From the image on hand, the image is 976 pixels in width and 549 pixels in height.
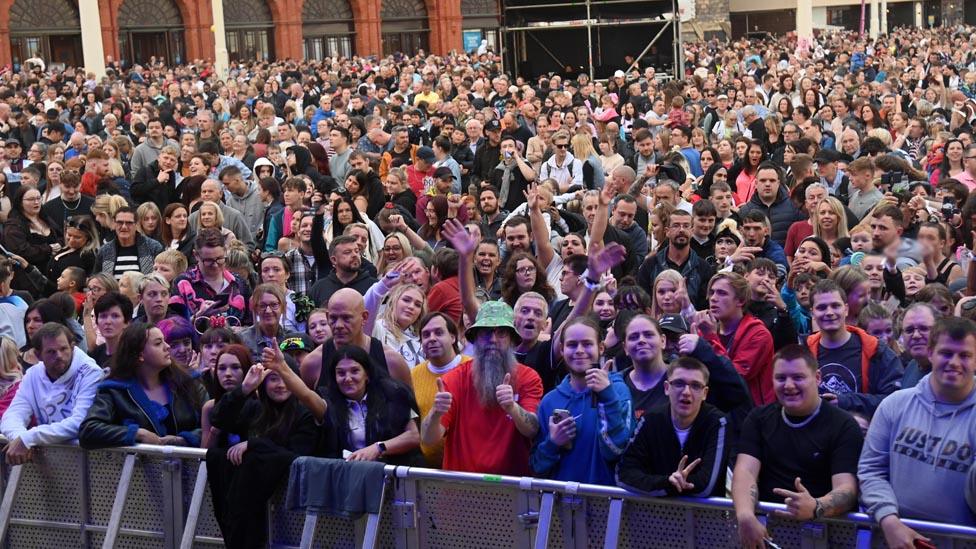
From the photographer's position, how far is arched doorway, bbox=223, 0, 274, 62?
165 ft

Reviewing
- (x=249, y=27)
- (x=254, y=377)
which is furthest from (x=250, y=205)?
Result: (x=249, y=27)

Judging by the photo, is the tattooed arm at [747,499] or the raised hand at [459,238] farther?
the raised hand at [459,238]

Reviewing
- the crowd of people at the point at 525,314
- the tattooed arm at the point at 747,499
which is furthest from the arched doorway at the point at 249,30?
the tattooed arm at the point at 747,499

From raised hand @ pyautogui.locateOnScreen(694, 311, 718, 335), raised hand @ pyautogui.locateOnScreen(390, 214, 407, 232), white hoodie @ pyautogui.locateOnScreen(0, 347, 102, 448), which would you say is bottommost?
white hoodie @ pyautogui.locateOnScreen(0, 347, 102, 448)

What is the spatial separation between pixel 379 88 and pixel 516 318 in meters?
18.5

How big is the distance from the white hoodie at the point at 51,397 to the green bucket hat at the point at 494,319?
213 centimetres

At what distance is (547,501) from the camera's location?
6.76m

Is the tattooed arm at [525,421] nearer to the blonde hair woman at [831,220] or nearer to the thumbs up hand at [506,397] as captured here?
the thumbs up hand at [506,397]

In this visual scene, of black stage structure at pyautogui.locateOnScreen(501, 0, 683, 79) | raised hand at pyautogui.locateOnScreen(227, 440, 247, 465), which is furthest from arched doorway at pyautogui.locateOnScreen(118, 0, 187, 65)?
raised hand at pyautogui.locateOnScreen(227, 440, 247, 465)

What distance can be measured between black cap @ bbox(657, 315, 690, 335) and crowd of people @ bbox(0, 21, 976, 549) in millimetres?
15

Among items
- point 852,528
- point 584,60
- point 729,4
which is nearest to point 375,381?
point 852,528

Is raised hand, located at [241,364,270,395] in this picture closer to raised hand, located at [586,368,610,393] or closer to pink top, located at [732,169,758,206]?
raised hand, located at [586,368,610,393]

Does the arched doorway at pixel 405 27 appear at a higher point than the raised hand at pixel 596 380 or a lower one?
higher

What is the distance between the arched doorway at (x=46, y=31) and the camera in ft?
151
